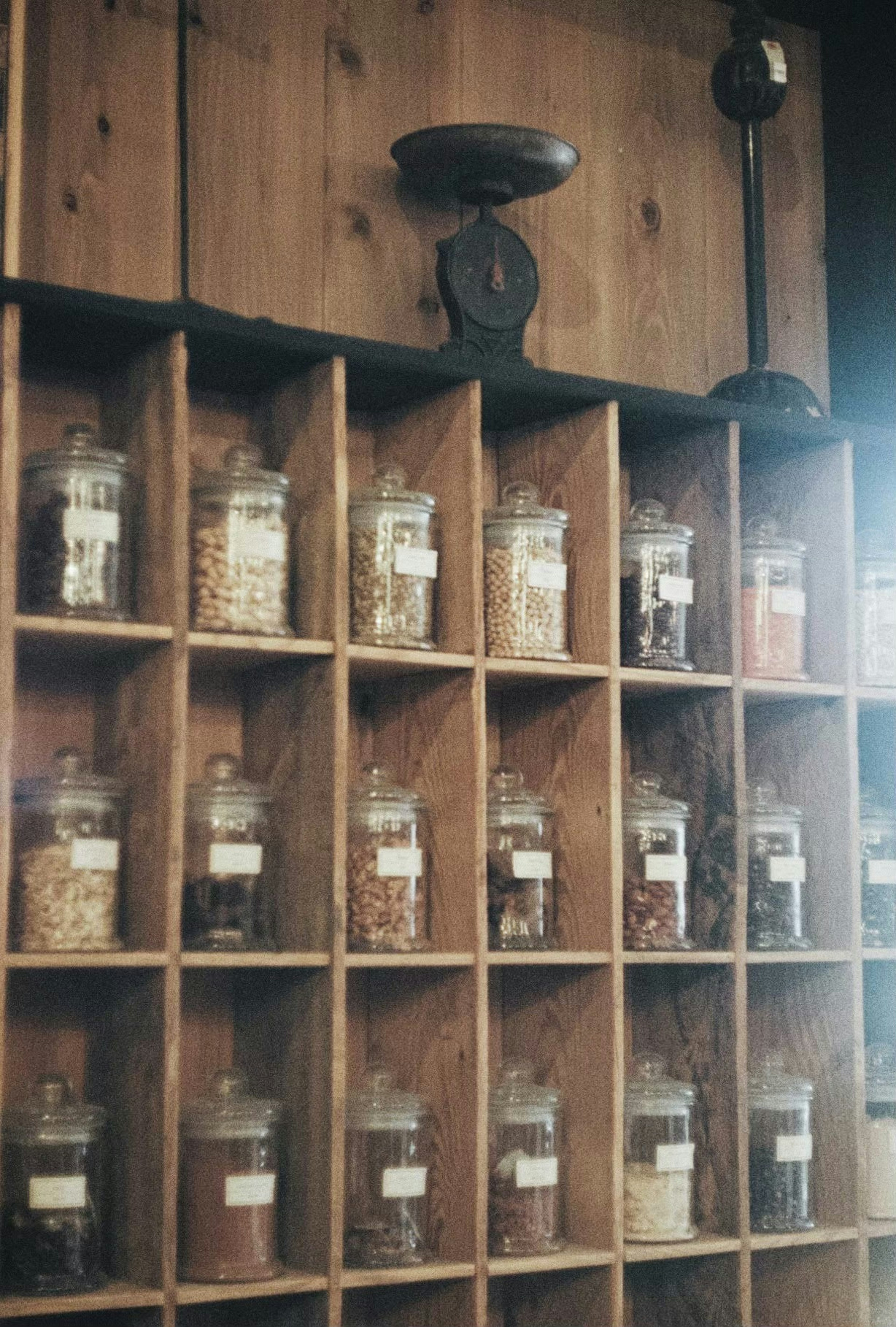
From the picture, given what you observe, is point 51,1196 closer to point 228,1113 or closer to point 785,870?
point 228,1113

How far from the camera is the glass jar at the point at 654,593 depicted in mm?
2875

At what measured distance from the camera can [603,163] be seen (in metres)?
3.37

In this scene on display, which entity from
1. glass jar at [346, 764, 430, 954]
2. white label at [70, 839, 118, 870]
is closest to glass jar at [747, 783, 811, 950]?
glass jar at [346, 764, 430, 954]

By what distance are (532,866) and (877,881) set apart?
2.24ft

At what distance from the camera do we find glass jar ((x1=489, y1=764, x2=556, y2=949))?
9.01ft

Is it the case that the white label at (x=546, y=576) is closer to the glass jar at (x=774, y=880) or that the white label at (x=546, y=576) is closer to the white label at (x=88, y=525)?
the glass jar at (x=774, y=880)

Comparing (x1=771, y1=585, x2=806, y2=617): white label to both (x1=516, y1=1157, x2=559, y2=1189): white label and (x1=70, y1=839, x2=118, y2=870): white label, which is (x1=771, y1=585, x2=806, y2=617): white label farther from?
(x1=70, y1=839, x2=118, y2=870): white label

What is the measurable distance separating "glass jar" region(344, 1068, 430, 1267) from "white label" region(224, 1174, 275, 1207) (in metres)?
0.15

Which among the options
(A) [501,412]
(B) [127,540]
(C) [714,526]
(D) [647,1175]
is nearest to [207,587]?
(B) [127,540]

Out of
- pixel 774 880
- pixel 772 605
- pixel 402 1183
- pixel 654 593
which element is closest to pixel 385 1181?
pixel 402 1183

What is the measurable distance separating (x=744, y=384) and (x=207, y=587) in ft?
3.70

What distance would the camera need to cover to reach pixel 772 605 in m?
2.99

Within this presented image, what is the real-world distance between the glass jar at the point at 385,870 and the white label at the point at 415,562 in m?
0.30

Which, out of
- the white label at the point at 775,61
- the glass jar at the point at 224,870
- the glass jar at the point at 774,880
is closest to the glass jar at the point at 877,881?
the glass jar at the point at 774,880
